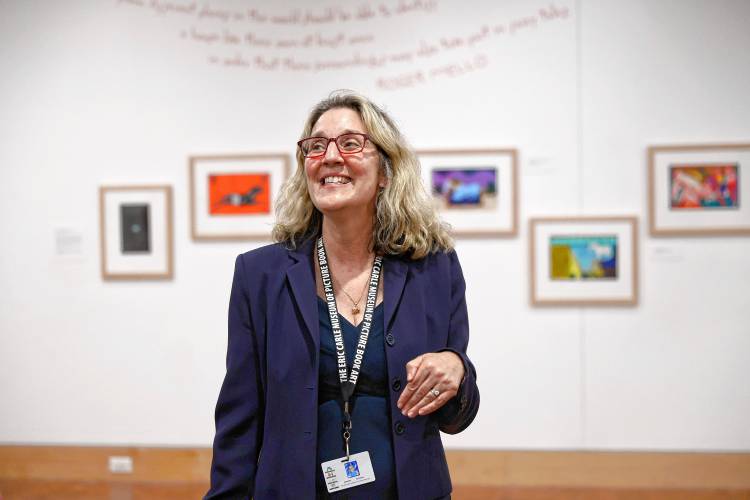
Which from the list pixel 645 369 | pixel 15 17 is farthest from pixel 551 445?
pixel 15 17

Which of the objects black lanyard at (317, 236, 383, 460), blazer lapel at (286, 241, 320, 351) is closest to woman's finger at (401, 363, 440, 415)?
black lanyard at (317, 236, 383, 460)

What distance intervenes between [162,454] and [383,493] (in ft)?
8.34

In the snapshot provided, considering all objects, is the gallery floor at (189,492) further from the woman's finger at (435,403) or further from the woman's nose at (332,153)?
the woman's nose at (332,153)

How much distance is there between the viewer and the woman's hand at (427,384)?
1.48 m

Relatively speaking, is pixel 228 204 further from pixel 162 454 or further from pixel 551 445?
pixel 551 445

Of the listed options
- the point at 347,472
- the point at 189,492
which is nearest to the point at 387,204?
the point at 347,472

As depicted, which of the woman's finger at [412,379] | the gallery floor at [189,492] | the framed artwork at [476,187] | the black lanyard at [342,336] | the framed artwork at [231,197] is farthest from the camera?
the framed artwork at [231,197]

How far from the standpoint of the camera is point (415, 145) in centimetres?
362

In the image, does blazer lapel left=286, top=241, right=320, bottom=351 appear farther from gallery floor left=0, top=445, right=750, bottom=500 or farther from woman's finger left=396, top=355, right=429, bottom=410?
gallery floor left=0, top=445, right=750, bottom=500

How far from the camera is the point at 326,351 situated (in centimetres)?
162

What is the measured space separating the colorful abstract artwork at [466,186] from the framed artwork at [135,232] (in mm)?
1619

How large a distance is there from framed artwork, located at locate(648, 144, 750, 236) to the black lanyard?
2.35 m

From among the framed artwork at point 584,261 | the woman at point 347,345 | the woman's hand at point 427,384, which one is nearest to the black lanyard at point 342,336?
the woman at point 347,345

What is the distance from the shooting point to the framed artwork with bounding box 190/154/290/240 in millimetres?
3686
